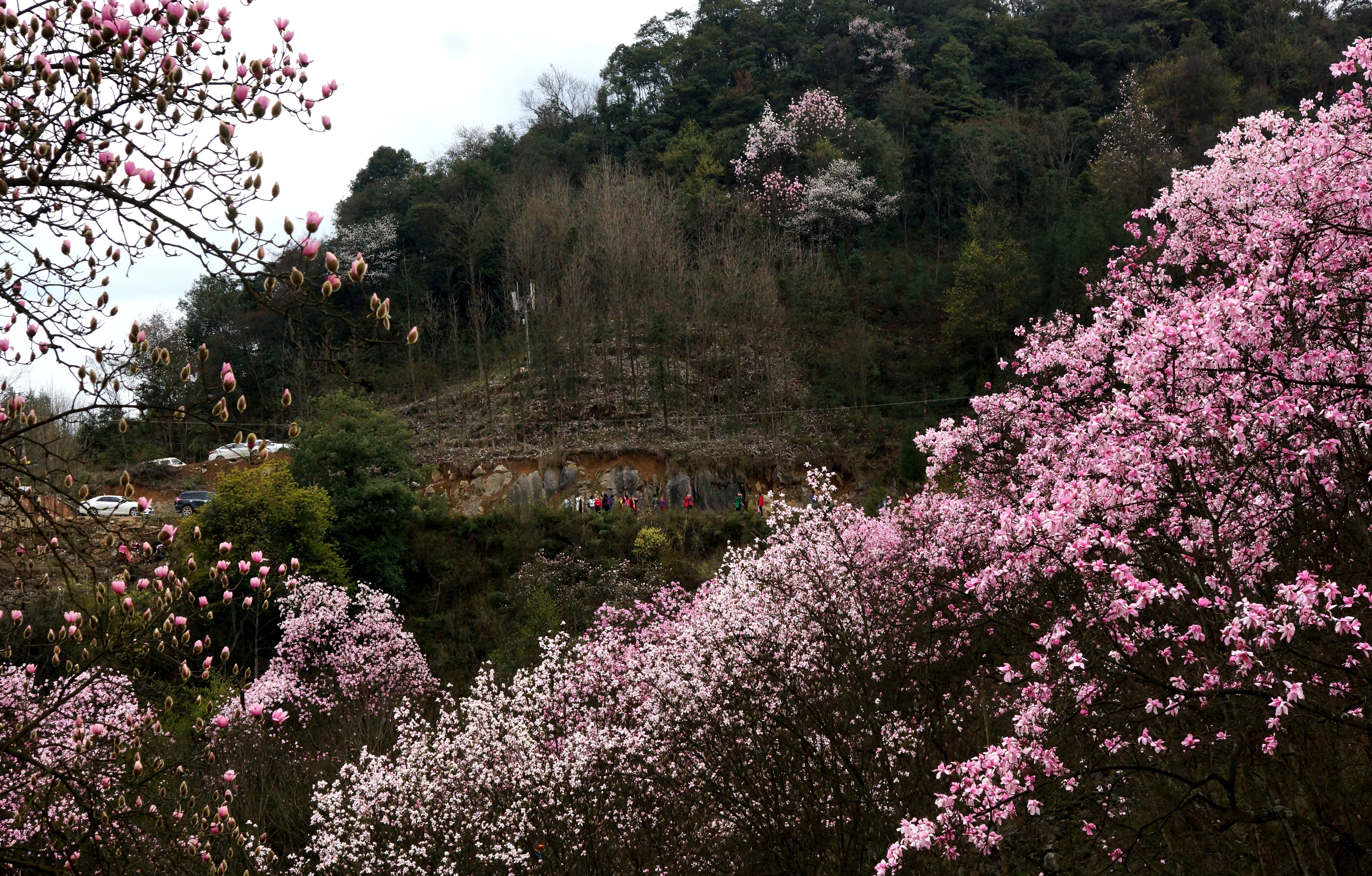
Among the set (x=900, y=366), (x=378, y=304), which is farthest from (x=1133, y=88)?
(x=378, y=304)

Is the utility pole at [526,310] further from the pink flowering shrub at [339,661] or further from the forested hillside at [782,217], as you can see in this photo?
the pink flowering shrub at [339,661]

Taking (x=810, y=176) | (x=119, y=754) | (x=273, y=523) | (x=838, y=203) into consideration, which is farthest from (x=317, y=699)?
(x=810, y=176)

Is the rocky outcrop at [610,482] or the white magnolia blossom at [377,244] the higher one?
the white magnolia blossom at [377,244]

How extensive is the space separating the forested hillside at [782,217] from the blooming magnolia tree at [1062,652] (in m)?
16.7

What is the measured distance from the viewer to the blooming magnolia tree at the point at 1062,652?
15.2 feet

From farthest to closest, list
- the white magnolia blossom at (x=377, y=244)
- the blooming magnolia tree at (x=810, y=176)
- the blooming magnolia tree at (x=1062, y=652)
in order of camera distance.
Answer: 1. the white magnolia blossom at (x=377, y=244)
2. the blooming magnolia tree at (x=810, y=176)
3. the blooming magnolia tree at (x=1062, y=652)

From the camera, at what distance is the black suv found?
84.4 feet

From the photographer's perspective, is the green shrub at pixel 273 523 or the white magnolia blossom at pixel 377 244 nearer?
the green shrub at pixel 273 523

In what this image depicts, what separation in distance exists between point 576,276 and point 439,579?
12.6 m

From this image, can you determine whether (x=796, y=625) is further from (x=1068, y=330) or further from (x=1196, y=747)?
(x=1196, y=747)

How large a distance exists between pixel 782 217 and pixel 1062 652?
35852 mm

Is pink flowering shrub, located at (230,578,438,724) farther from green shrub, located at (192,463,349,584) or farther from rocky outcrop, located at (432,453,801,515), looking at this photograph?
rocky outcrop, located at (432,453,801,515)

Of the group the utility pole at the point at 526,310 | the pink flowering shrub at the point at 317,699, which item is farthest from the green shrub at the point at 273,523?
the utility pole at the point at 526,310

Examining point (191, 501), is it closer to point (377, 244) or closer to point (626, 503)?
point (626, 503)
